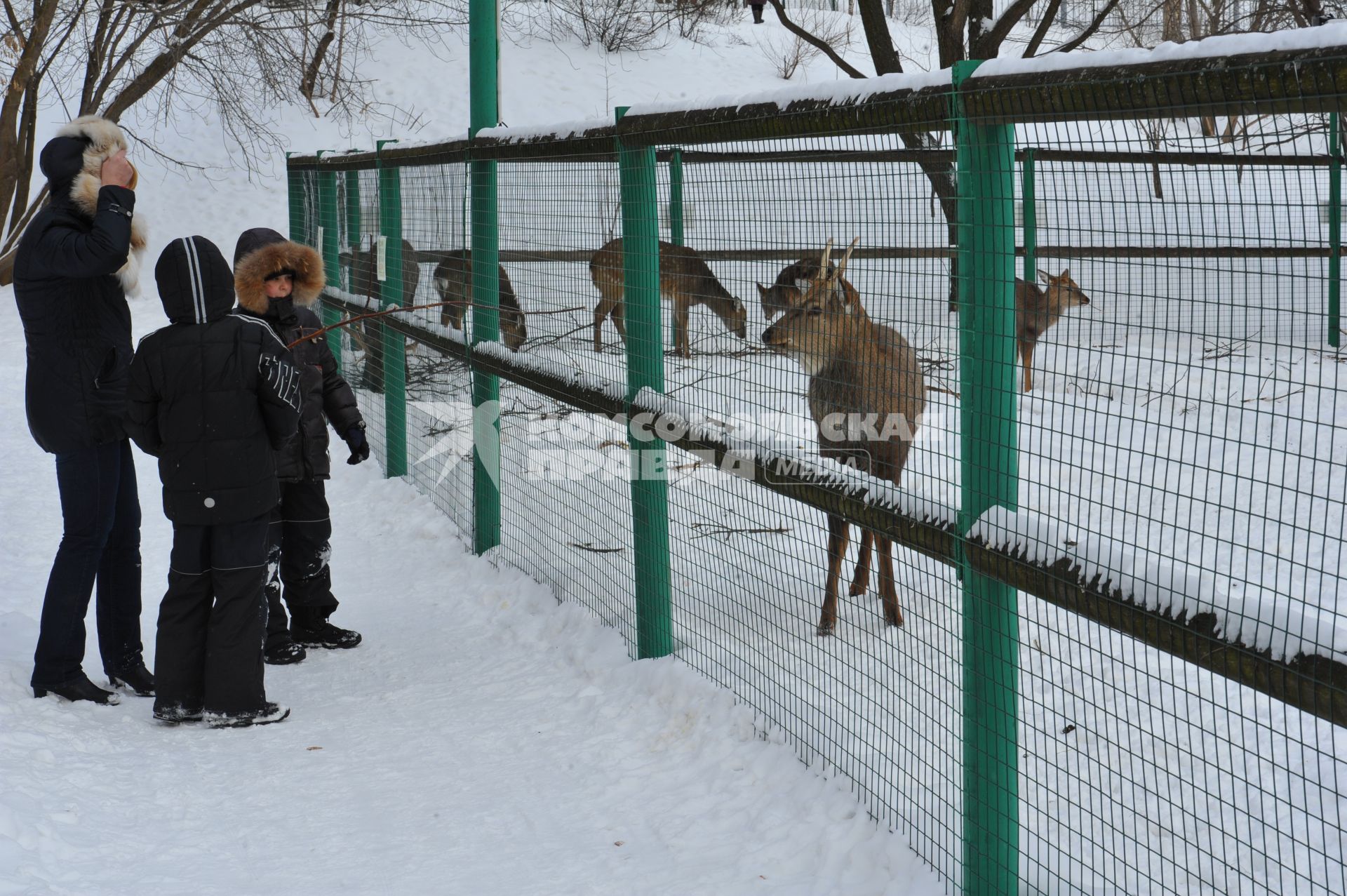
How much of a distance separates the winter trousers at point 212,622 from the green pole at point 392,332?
3578 millimetres

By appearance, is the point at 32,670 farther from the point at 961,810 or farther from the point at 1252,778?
the point at 1252,778

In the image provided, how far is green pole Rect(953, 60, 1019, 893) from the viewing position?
2.76 meters

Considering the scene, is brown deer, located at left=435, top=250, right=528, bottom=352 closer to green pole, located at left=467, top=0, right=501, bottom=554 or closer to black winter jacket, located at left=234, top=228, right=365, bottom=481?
green pole, located at left=467, top=0, right=501, bottom=554

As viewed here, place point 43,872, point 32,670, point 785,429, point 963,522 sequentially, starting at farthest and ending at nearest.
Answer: point 32,670 → point 785,429 → point 43,872 → point 963,522

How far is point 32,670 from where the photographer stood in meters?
4.76

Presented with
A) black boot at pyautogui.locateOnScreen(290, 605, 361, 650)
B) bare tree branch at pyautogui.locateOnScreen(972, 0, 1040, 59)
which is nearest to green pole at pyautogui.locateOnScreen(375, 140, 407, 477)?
black boot at pyautogui.locateOnScreen(290, 605, 361, 650)

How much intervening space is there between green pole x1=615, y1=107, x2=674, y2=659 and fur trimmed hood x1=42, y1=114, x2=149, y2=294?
1.82 metres

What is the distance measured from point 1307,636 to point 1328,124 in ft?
3.32

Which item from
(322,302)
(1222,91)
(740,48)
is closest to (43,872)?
(1222,91)

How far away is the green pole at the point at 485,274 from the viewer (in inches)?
247

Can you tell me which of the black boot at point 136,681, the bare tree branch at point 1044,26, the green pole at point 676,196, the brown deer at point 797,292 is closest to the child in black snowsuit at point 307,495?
the black boot at point 136,681

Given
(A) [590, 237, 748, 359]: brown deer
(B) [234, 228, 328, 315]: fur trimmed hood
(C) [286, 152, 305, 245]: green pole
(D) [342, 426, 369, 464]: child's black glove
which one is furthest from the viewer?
(C) [286, 152, 305, 245]: green pole

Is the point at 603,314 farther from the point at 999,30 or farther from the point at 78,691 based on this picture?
the point at 999,30

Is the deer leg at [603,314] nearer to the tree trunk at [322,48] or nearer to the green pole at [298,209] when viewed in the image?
the green pole at [298,209]
